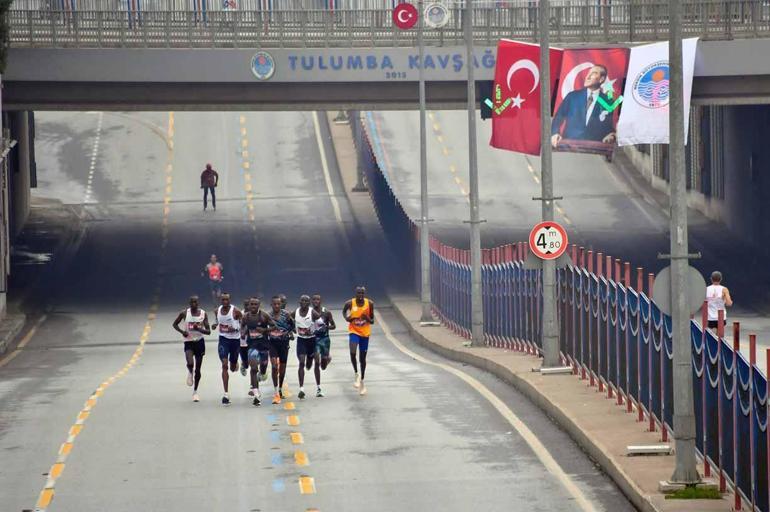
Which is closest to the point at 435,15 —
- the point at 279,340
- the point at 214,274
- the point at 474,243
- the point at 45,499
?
the point at 474,243

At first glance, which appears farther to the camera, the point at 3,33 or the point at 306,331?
the point at 3,33

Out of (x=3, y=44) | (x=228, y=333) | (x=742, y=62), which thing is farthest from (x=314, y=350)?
(x=742, y=62)

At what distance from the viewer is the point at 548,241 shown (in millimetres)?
25578

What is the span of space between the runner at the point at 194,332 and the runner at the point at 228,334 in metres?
0.21

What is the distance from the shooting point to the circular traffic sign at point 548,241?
25.6 m

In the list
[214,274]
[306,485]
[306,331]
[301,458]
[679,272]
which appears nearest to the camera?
[679,272]

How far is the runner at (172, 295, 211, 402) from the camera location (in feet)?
79.4

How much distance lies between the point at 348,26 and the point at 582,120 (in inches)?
322

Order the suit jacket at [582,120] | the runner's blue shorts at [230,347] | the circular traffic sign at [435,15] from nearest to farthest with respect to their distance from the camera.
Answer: the runner's blue shorts at [230,347] → the circular traffic sign at [435,15] → the suit jacket at [582,120]

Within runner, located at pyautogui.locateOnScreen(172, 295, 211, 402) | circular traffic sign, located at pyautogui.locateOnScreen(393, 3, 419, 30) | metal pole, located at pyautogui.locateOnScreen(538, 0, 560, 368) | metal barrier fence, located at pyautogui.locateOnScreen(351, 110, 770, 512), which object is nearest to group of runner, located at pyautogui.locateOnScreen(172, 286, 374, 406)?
runner, located at pyautogui.locateOnScreen(172, 295, 211, 402)

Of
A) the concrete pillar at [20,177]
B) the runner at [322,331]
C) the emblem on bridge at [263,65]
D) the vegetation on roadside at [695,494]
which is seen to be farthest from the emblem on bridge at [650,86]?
the vegetation on roadside at [695,494]

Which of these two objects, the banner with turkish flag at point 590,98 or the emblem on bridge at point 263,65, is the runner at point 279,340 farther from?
the emblem on bridge at point 263,65

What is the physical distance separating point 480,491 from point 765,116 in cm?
3640

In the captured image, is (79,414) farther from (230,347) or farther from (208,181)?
(208,181)
